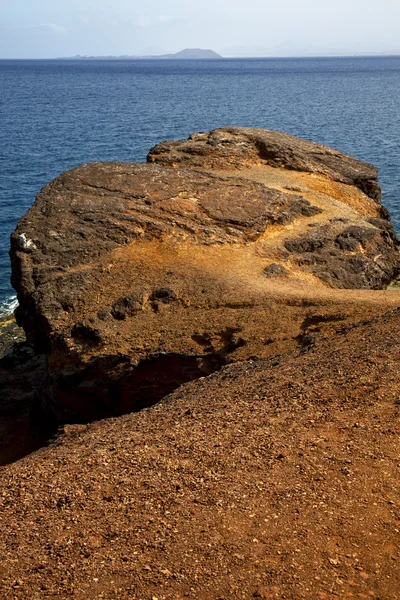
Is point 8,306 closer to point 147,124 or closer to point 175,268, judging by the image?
point 175,268

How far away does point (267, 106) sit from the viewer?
102812 mm

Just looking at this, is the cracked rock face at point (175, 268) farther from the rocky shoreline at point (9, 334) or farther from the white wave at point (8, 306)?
the white wave at point (8, 306)

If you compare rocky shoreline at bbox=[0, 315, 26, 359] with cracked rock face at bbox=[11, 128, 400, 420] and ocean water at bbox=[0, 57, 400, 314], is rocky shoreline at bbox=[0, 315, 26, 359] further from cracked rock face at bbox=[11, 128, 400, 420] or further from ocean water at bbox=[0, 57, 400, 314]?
cracked rock face at bbox=[11, 128, 400, 420]

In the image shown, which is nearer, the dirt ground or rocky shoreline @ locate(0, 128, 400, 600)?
the dirt ground

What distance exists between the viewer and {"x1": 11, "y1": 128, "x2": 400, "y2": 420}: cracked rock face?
1709 cm

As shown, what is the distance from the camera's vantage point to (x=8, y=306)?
31.9 meters

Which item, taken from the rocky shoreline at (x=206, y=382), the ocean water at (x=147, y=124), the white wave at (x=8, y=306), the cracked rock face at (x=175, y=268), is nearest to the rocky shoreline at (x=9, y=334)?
the rocky shoreline at (x=206, y=382)

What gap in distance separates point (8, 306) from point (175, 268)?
15144 mm

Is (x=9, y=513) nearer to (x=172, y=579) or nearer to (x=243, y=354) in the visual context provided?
(x=172, y=579)

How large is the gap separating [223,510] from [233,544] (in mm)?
741

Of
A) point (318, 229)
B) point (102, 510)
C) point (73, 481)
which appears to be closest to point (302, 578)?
point (102, 510)

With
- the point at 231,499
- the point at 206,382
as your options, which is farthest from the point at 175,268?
the point at 231,499

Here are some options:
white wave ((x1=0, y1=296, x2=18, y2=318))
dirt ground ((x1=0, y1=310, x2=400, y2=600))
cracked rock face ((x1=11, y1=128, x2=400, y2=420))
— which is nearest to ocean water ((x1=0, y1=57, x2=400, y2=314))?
white wave ((x1=0, y1=296, x2=18, y2=318))

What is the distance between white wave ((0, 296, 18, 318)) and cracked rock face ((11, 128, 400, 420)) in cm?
1071
